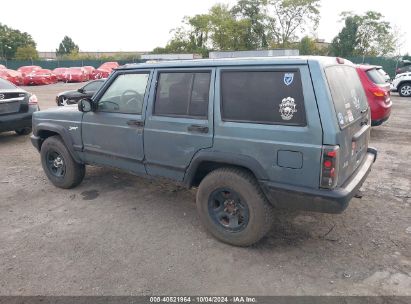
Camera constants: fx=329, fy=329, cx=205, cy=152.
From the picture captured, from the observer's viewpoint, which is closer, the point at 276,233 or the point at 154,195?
the point at 276,233

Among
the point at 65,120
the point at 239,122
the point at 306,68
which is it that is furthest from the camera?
the point at 65,120

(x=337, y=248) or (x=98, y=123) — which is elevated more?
(x=98, y=123)

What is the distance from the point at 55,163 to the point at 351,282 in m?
4.34

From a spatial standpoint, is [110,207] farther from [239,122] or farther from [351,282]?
[351,282]

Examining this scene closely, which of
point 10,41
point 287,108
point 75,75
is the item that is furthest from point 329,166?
point 10,41

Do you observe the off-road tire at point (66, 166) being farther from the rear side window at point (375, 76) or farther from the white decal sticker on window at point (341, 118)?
the rear side window at point (375, 76)

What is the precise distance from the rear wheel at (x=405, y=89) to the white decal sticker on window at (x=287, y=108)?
1634 cm

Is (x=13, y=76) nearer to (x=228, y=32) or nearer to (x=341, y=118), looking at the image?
(x=341, y=118)

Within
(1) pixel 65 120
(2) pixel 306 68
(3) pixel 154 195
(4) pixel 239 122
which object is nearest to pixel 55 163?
(1) pixel 65 120

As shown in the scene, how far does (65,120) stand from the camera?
4684 millimetres

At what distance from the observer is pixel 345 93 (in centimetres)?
319

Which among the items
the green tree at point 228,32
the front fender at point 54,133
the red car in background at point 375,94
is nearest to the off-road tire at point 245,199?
the front fender at point 54,133

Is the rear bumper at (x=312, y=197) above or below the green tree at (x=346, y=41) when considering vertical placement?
below

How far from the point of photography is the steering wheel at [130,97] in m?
3.97
